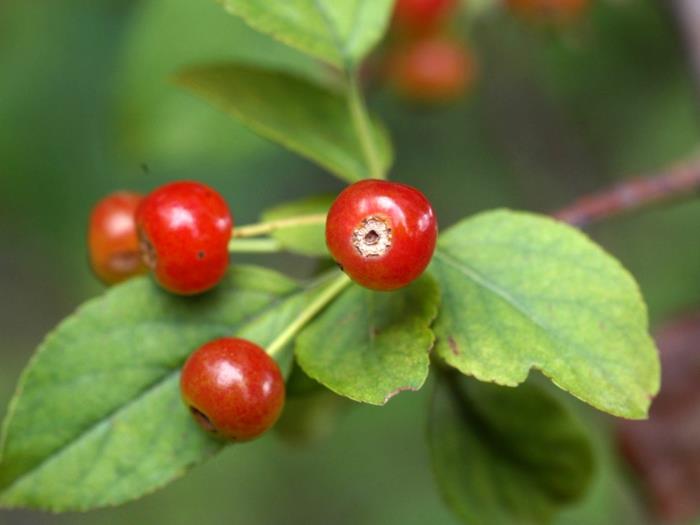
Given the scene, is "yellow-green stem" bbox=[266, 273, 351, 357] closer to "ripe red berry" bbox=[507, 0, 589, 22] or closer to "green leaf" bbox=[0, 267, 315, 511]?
"green leaf" bbox=[0, 267, 315, 511]

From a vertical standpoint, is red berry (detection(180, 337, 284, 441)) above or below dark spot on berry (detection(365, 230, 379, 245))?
below

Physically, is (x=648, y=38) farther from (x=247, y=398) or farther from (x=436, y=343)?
(x=247, y=398)

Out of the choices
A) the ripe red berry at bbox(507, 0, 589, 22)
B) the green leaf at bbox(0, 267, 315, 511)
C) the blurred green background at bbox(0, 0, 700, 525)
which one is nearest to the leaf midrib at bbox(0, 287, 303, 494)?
the green leaf at bbox(0, 267, 315, 511)

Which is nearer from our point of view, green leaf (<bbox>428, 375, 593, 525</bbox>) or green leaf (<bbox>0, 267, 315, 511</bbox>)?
green leaf (<bbox>0, 267, 315, 511</bbox>)

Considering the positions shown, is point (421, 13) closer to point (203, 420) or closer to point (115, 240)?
point (115, 240)

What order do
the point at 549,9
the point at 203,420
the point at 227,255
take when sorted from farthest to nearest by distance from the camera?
1. the point at 549,9
2. the point at 227,255
3. the point at 203,420

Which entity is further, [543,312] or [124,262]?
[124,262]

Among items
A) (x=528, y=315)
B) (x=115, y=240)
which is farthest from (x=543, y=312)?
(x=115, y=240)
